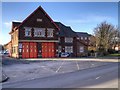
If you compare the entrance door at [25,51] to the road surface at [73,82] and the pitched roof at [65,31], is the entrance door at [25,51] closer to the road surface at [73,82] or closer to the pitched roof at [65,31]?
the pitched roof at [65,31]

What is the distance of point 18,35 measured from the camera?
193 feet

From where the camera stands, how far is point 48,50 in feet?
200

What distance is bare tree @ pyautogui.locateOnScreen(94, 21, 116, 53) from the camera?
78438 millimetres

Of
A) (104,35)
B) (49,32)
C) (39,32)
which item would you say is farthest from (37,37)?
(104,35)

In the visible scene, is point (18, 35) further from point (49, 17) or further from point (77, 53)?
point (77, 53)

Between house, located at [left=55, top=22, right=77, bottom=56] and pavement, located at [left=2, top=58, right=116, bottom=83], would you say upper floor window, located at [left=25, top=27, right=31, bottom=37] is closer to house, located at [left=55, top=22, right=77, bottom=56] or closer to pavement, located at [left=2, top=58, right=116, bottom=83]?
house, located at [left=55, top=22, right=77, bottom=56]

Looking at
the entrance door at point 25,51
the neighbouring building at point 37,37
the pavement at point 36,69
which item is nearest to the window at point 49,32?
the neighbouring building at point 37,37

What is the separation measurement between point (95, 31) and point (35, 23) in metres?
27.0

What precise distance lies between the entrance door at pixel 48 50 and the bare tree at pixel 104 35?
20.8 m

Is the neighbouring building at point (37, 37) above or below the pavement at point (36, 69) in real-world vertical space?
above

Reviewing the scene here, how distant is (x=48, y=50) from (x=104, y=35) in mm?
24404

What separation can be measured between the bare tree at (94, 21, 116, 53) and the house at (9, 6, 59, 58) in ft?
68.2

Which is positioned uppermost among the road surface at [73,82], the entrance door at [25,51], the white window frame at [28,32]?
the white window frame at [28,32]

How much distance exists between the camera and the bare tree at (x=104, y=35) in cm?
7844
